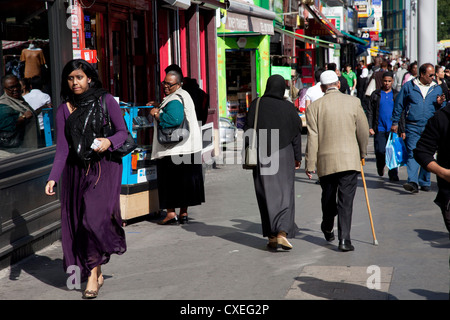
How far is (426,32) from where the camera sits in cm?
1528

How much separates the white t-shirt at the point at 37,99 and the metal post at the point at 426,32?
958cm

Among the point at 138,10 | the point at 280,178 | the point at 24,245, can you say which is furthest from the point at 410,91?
the point at 24,245

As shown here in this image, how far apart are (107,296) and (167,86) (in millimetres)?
3174

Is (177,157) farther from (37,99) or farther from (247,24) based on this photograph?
(247,24)

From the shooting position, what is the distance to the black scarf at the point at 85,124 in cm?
554

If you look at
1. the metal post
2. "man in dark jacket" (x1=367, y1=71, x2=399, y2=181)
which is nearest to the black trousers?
"man in dark jacket" (x1=367, y1=71, x2=399, y2=181)

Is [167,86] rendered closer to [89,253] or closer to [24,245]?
[24,245]

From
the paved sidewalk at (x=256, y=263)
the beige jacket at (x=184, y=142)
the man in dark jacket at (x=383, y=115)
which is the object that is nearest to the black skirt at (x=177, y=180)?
the beige jacket at (x=184, y=142)

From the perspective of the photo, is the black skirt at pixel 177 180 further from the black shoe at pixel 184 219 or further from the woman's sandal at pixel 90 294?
the woman's sandal at pixel 90 294

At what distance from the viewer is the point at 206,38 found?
14320 millimetres

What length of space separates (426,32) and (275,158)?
9.36 meters

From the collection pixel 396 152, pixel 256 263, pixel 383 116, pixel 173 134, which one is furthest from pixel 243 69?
pixel 256 263

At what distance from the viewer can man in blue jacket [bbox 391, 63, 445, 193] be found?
10.3m
